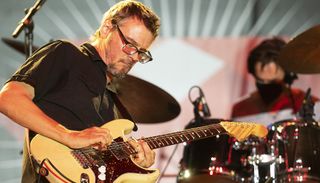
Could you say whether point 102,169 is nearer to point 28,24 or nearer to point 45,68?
point 45,68

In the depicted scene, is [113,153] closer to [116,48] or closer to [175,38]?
[116,48]

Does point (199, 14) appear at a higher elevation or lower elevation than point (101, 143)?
higher

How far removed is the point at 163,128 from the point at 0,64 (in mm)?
1556

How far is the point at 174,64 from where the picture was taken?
5211 mm

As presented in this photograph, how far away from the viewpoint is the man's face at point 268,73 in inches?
206

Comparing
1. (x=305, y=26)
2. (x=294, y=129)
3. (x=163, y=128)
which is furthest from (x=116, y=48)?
(x=305, y=26)

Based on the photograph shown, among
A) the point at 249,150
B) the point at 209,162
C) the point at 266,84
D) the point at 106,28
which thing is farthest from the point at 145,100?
the point at 266,84

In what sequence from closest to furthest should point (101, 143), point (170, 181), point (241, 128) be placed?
point (101, 143)
point (241, 128)
point (170, 181)

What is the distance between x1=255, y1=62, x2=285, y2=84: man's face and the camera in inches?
206

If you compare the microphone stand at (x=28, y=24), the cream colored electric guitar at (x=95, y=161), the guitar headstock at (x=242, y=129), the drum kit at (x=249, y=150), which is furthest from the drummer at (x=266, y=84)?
the cream colored electric guitar at (x=95, y=161)

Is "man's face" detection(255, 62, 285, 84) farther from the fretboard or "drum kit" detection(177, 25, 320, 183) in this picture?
the fretboard

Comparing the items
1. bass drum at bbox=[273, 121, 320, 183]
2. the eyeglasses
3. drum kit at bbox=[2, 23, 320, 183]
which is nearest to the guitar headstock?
drum kit at bbox=[2, 23, 320, 183]

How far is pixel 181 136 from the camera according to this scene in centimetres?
324

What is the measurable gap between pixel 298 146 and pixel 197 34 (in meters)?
1.81
